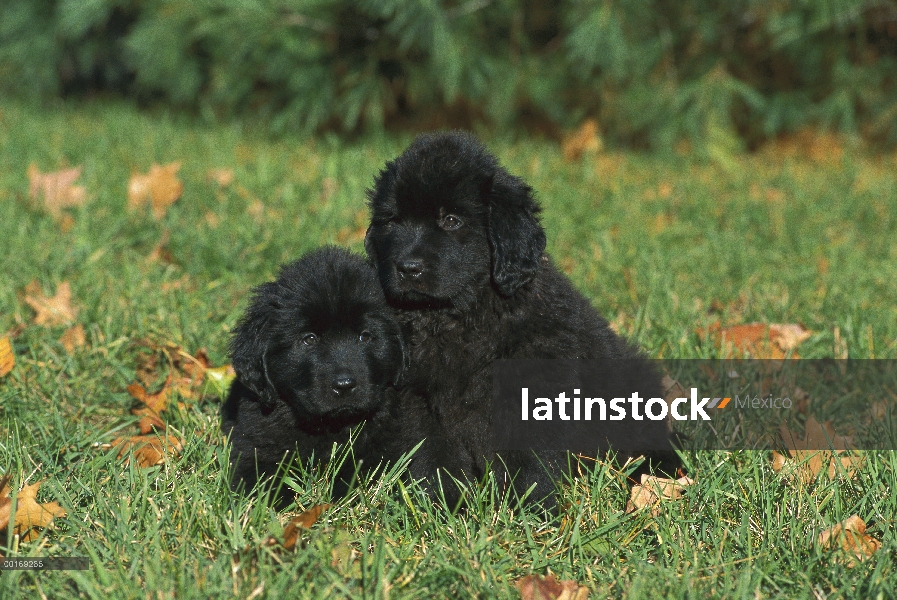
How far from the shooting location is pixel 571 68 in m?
7.48

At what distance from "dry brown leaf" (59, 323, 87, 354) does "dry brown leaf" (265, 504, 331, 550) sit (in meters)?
1.66

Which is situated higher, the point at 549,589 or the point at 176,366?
the point at 176,366

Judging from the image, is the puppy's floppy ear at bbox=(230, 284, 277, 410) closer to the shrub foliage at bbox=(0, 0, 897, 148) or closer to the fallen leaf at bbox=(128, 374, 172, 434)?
the fallen leaf at bbox=(128, 374, 172, 434)

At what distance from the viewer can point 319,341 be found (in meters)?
2.86

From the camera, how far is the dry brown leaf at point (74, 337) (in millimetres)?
3686

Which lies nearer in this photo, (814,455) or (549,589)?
(549,589)

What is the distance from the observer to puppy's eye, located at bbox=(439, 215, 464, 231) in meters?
2.88

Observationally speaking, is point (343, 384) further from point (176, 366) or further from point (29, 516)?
point (176, 366)

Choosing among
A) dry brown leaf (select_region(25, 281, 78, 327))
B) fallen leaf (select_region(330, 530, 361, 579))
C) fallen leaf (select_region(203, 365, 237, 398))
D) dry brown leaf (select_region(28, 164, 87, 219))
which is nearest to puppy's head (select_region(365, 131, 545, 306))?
fallen leaf (select_region(330, 530, 361, 579))

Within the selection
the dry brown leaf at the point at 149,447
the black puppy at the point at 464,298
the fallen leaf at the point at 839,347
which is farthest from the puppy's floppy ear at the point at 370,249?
the fallen leaf at the point at 839,347

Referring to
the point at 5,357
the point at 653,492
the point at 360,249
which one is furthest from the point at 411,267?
the point at 5,357

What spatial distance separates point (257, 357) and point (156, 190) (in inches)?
113

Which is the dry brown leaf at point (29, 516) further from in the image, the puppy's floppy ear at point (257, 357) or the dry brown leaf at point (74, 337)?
the dry brown leaf at point (74, 337)

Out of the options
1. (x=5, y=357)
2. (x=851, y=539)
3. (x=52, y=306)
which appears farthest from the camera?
(x=52, y=306)
